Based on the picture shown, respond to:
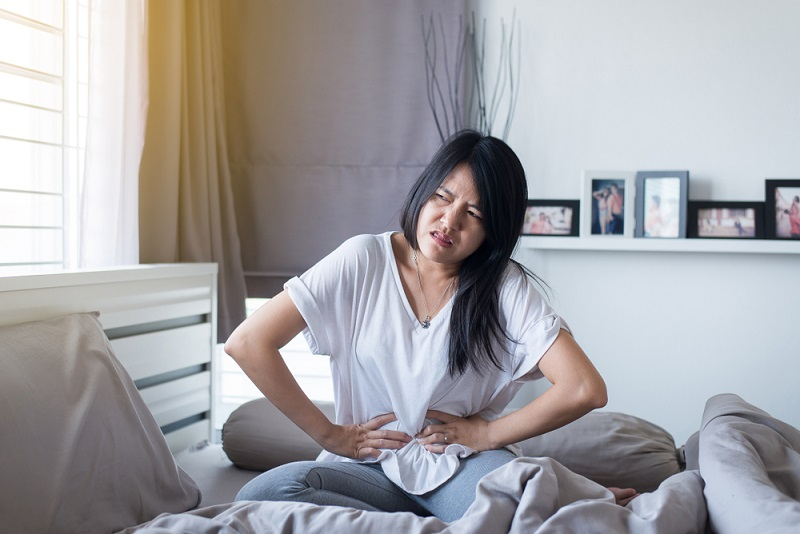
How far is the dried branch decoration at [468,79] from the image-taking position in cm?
304

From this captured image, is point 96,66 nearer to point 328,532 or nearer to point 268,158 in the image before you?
point 268,158

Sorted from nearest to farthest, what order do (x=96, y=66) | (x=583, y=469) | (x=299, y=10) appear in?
(x=583, y=469) → (x=96, y=66) → (x=299, y=10)

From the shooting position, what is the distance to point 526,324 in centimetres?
172

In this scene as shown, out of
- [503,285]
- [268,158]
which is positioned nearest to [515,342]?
[503,285]

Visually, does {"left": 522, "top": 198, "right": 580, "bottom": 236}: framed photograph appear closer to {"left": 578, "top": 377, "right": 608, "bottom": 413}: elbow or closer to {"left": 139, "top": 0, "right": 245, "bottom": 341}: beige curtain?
{"left": 139, "top": 0, "right": 245, "bottom": 341}: beige curtain

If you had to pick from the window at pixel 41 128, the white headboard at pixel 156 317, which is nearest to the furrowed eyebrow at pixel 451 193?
the white headboard at pixel 156 317

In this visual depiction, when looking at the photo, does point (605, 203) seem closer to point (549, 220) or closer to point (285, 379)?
point (549, 220)

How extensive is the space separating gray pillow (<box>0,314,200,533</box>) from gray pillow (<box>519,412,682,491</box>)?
0.94 meters

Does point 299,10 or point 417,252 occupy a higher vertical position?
point 299,10

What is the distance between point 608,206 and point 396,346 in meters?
1.50

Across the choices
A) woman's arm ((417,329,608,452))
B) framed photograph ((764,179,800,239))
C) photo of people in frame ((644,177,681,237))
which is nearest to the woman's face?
woman's arm ((417,329,608,452))

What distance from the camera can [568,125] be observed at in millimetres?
3049

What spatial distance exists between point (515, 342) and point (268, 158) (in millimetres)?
1766

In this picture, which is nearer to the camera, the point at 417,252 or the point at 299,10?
the point at 417,252
